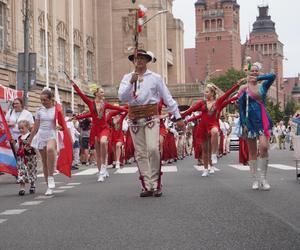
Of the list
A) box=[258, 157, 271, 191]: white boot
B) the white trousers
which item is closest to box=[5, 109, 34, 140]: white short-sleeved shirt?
the white trousers

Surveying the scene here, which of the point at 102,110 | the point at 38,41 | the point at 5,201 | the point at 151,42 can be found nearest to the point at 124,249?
the point at 5,201

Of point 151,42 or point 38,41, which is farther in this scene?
point 151,42

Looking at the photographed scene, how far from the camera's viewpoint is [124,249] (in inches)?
231

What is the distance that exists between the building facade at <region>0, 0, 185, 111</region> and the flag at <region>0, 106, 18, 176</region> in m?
25.0

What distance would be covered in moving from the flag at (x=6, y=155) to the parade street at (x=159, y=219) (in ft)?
7.84

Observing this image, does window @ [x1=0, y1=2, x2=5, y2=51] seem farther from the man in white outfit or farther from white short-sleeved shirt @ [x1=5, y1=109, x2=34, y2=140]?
the man in white outfit

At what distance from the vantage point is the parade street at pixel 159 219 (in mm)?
6172

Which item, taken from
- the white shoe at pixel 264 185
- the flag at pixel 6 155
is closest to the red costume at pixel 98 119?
the flag at pixel 6 155

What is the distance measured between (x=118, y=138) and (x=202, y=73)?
15039cm

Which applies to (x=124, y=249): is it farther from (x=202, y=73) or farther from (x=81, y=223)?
(x=202, y=73)

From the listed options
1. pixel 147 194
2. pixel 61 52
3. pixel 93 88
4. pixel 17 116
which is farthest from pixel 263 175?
pixel 61 52

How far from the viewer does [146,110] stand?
35.5 feet

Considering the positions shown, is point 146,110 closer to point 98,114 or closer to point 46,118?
point 46,118

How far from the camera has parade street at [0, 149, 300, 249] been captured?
617cm
